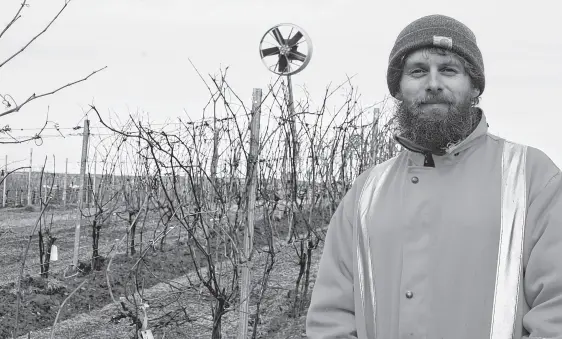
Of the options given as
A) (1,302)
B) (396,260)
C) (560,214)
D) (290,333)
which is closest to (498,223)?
(560,214)

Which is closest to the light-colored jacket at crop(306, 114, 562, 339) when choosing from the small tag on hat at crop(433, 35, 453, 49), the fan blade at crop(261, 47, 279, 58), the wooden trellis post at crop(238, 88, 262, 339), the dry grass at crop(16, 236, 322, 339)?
the small tag on hat at crop(433, 35, 453, 49)

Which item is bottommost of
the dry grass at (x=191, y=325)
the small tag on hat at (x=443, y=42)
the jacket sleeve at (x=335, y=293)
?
the dry grass at (x=191, y=325)

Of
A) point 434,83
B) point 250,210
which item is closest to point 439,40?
point 434,83

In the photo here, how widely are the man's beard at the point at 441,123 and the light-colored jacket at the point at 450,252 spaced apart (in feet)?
0.14

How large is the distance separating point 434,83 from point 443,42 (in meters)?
0.12

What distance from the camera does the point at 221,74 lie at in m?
4.29

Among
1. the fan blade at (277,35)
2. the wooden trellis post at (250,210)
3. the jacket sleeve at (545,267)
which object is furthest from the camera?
the fan blade at (277,35)

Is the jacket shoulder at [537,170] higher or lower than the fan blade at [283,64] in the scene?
lower

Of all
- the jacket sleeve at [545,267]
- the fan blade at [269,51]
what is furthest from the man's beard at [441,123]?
the fan blade at [269,51]

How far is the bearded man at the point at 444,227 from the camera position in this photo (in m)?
1.61

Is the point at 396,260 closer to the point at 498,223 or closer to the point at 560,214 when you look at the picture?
the point at 498,223

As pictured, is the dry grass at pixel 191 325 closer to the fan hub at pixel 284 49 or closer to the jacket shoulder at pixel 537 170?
the fan hub at pixel 284 49

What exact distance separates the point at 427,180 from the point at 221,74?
271 cm

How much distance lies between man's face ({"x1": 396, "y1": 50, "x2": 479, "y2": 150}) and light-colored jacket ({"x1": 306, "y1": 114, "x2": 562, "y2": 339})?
0.17 ft
